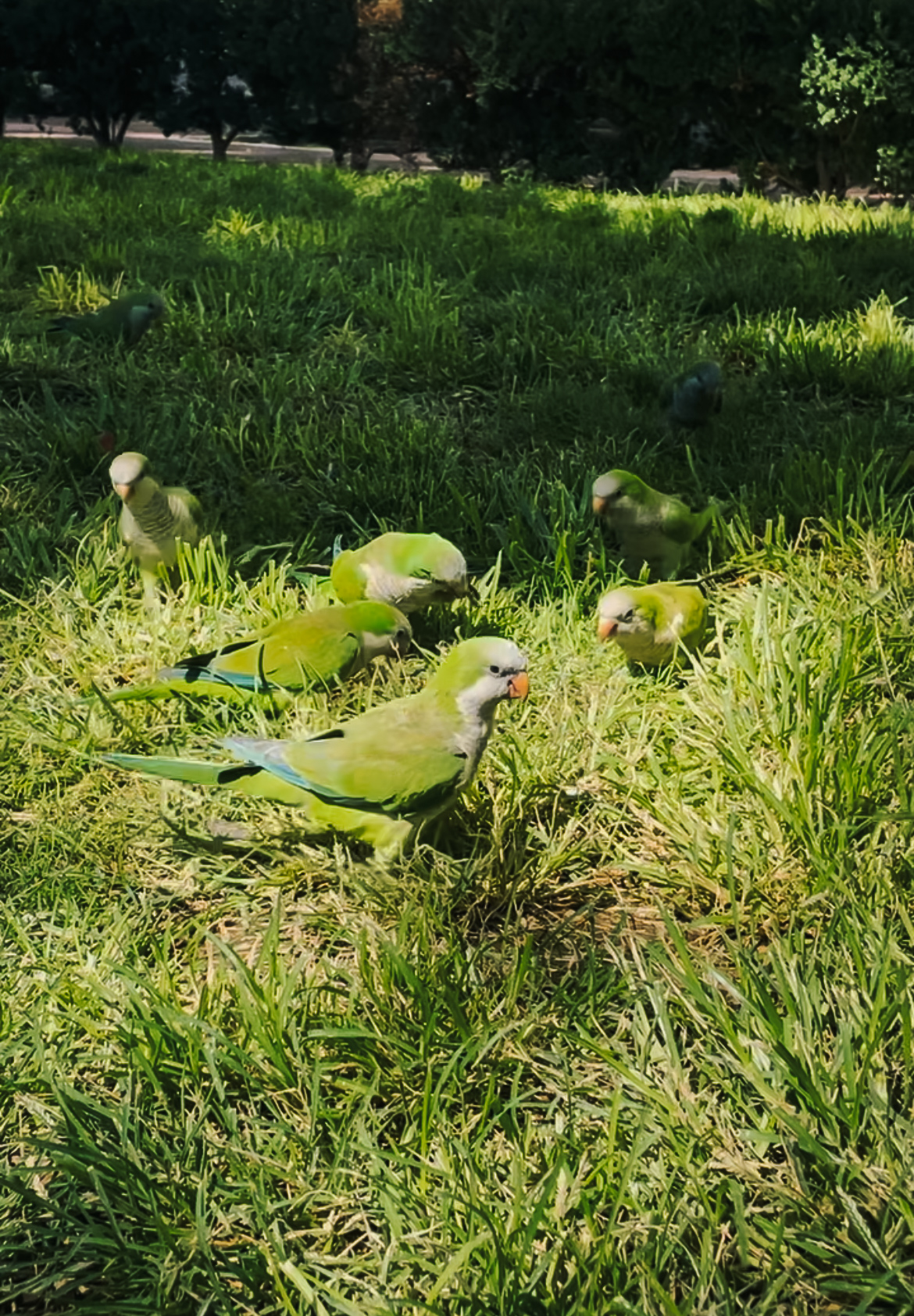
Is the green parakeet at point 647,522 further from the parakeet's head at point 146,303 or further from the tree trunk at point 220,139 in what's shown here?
the tree trunk at point 220,139

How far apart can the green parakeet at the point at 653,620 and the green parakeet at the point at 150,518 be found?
1.11 m

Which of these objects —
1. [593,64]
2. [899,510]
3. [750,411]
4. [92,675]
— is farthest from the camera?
[593,64]

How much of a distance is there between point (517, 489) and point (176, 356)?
1.79 metres

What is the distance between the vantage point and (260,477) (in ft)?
11.5

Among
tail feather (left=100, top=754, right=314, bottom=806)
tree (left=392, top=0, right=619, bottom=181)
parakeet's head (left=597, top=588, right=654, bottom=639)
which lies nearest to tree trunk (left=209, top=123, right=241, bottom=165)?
tree (left=392, top=0, right=619, bottom=181)

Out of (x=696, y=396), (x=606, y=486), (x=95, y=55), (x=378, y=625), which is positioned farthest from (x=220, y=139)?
(x=378, y=625)

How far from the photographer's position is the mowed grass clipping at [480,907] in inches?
54.6

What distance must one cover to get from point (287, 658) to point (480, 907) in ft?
2.33

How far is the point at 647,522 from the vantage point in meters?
2.82

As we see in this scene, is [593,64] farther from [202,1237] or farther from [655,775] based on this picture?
[202,1237]

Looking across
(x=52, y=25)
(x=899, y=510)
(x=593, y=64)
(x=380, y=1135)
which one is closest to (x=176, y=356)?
(x=899, y=510)

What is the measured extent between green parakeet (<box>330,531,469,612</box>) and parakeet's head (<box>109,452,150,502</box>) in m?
0.54

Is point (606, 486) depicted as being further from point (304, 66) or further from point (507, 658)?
point (304, 66)

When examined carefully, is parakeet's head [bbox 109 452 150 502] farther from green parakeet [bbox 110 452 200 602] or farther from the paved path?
the paved path
